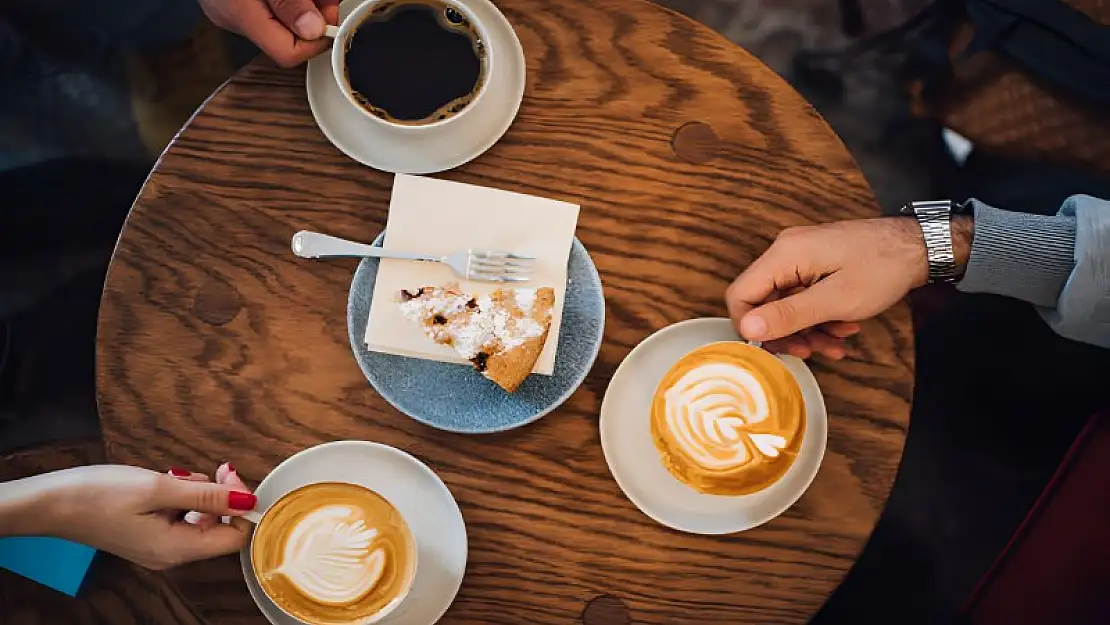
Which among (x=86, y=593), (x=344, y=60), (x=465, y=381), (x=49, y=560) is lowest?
(x=86, y=593)

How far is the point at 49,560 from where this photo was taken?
4.50 ft

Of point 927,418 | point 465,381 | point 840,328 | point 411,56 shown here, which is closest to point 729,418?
point 840,328

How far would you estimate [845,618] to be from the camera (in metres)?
1.84

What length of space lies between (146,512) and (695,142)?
90 cm

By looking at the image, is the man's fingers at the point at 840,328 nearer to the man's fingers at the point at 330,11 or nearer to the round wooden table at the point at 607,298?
the round wooden table at the point at 607,298

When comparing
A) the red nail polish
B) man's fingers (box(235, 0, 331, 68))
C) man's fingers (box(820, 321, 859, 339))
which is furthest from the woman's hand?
man's fingers (box(820, 321, 859, 339))

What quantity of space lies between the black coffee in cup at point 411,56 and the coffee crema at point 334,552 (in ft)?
1.68

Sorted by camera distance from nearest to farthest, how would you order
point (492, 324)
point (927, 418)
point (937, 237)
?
1. point (492, 324)
2. point (937, 237)
3. point (927, 418)

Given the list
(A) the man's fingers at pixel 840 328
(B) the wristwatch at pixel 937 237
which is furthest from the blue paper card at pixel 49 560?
(B) the wristwatch at pixel 937 237

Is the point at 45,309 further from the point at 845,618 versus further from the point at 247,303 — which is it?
the point at 845,618

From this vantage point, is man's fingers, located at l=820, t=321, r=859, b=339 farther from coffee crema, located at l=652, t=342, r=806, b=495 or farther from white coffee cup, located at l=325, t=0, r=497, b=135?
white coffee cup, located at l=325, t=0, r=497, b=135

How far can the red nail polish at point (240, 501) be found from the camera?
3.71ft

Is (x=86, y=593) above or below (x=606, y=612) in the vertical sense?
below

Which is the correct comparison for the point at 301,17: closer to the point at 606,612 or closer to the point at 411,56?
the point at 411,56
